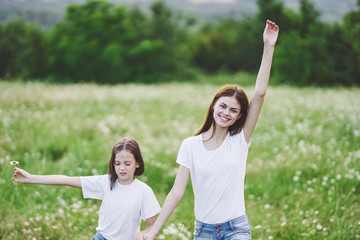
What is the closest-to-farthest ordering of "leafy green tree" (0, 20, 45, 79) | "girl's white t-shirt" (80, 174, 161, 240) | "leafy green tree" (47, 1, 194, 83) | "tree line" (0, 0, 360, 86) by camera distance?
1. "girl's white t-shirt" (80, 174, 161, 240)
2. "tree line" (0, 0, 360, 86)
3. "leafy green tree" (0, 20, 45, 79)
4. "leafy green tree" (47, 1, 194, 83)

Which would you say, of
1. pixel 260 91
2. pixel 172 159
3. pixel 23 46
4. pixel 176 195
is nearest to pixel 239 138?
pixel 260 91

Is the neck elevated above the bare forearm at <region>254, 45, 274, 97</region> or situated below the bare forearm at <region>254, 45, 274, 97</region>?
below

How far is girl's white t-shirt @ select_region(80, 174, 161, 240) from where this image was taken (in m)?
2.70

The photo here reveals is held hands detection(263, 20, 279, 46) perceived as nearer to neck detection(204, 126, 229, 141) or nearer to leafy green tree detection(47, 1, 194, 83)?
neck detection(204, 126, 229, 141)

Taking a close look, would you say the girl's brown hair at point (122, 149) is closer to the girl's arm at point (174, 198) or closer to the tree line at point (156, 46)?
the girl's arm at point (174, 198)

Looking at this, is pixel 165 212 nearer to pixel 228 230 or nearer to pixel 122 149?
pixel 228 230

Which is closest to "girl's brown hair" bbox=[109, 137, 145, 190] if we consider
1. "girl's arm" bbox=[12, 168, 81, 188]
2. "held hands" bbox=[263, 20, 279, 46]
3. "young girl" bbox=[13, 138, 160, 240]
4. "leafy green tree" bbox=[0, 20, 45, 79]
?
"young girl" bbox=[13, 138, 160, 240]

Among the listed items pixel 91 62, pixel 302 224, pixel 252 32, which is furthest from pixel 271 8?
pixel 302 224

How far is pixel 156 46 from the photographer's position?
39219mm

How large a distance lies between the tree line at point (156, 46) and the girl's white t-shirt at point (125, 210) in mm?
23089

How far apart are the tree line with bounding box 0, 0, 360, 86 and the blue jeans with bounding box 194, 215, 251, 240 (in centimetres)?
2352

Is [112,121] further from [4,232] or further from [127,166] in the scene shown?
[127,166]

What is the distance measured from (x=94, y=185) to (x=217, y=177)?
0.98m

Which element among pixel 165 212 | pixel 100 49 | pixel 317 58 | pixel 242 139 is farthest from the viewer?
pixel 100 49
